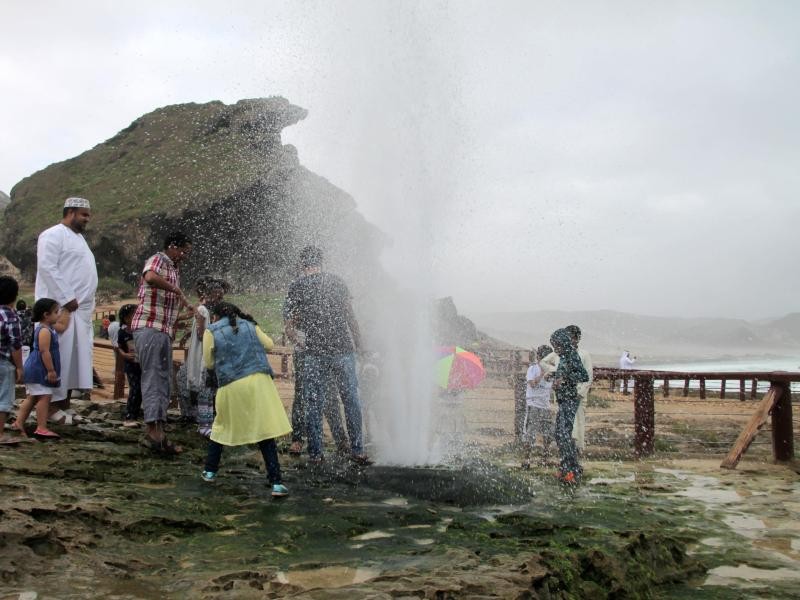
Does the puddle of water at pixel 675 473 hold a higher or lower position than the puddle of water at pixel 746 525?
lower

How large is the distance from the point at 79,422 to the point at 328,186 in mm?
29066

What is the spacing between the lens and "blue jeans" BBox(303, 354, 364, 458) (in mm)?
5660

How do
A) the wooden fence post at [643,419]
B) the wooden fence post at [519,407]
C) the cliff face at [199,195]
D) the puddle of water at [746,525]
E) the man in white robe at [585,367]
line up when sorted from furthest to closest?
the cliff face at [199,195] < the wooden fence post at [519,407] < the wooden fence post at [643,419] < the man in white robe at [585,367] < the puddle of water at [746,525]

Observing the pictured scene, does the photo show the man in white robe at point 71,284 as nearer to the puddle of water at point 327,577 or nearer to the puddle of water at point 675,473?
the puddle of water at point 327,577

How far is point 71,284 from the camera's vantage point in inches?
211

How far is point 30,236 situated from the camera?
102 ft

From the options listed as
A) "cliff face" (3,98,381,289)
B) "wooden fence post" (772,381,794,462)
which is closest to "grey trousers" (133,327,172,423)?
"wooden fence post" (772,381,794,462)

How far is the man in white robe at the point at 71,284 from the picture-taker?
5223mm

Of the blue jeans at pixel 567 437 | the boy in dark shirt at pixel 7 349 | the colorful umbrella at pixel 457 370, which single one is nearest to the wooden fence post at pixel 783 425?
the blue jeans at pixel 567 437

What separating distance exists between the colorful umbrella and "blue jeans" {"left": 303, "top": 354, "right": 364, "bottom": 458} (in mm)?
2414

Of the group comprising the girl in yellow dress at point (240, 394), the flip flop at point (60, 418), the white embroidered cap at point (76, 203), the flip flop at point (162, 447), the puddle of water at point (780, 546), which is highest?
the white embroidered cap at point (76, 203)

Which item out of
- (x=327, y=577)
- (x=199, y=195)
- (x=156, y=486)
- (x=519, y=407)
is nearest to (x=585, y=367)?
(x=519, y=407)

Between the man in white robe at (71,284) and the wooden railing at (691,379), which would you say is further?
the wooden railing at (691,379)

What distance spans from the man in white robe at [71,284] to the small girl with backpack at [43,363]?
0.12 meters
